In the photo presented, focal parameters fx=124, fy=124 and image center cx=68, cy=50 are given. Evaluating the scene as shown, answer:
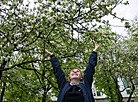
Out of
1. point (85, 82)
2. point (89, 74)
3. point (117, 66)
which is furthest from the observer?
point (117, 66)

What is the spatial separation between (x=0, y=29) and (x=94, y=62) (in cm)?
516

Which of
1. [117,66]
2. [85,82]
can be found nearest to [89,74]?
[85,82]

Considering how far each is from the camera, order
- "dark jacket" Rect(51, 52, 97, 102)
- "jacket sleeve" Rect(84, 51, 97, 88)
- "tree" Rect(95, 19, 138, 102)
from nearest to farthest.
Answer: "dark jacket" Rect(51, 52, 97, 102)
"jacket sleeve" Rect(84, 51, 97, 88)
"tree" Rect(95, 19, 138, 102)

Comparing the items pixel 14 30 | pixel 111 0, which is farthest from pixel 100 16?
pixel 14 30

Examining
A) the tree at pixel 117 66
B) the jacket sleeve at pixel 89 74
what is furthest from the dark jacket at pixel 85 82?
the tree at pixel 117 66

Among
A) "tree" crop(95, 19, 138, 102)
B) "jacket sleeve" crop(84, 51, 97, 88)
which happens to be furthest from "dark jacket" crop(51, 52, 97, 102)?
"tree" crop(95, 19, 138, 102)

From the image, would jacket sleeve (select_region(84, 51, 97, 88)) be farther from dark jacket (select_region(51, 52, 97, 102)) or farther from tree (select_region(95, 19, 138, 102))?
tree (select_region(95, 19, 138, 102))

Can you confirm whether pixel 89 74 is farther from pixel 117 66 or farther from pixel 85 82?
pixel 117 66

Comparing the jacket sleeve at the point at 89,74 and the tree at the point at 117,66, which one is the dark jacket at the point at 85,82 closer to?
the jacket sleeve at the point at 89,74

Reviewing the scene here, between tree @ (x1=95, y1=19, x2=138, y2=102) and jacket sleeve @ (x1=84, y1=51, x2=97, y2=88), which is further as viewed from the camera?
tree @ (x1=95, y1=19, x2=138, y2=102)

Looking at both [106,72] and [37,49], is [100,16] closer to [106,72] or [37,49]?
[37,49]

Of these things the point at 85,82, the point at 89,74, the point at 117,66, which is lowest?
the point at 85,82

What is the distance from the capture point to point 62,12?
5.56 metres

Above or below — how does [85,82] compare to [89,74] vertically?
below
